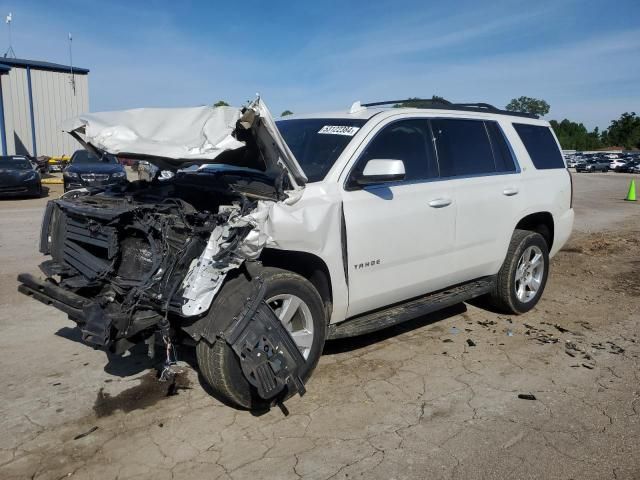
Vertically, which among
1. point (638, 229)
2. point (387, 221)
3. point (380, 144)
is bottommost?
point (638, 229)

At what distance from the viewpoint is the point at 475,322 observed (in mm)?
5891

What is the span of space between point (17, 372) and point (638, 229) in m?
12.9

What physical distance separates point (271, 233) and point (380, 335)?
6.97 feet

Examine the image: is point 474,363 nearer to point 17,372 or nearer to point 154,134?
point 154,134

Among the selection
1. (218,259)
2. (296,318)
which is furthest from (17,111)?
(218,259)

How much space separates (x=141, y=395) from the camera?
4.06m

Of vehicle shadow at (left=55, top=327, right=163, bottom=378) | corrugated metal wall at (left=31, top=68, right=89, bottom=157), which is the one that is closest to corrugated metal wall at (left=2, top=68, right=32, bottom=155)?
corrugated metal wall at (left=31, top=68, right=89, bottom=157)

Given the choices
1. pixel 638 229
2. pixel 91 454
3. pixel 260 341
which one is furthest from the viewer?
pixel 638 229

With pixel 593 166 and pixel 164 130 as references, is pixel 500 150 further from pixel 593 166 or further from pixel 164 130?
pixel 593 166

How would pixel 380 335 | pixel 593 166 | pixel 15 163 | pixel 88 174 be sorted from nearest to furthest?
pixel 380 335, pixel 88 174, pixel 15 163, pixel 593 166

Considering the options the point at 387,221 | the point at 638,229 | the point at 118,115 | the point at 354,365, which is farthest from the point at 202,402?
the point at 638,229

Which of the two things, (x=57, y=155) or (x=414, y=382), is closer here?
(x=414, y=382)

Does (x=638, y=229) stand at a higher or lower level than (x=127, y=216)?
lower

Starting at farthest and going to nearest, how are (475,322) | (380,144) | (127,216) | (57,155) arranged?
(57,155)
(475,322)
(380,144)
(127,216)
